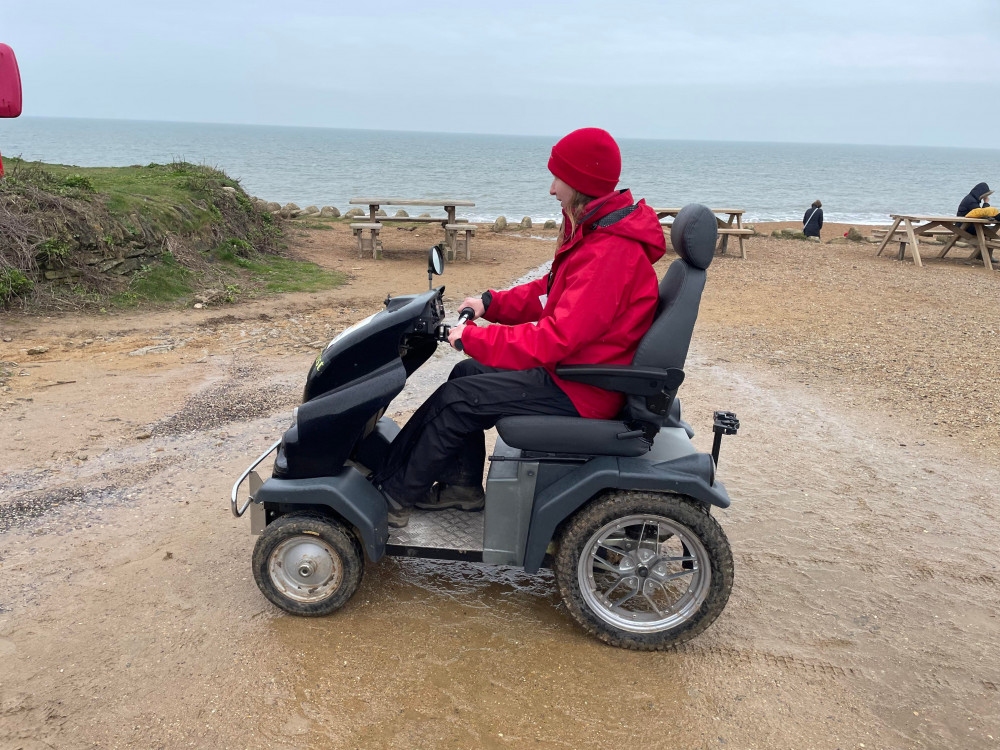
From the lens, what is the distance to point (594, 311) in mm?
2770

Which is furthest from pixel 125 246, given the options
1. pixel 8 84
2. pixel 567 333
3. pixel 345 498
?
pixel 567 333

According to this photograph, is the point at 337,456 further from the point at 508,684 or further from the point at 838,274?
the point at 838,274

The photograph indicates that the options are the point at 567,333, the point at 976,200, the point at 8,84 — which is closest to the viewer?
the point at 567,333

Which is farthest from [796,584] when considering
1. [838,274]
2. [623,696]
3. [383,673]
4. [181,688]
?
[838,274]

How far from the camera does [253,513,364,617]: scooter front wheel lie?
3045 mm

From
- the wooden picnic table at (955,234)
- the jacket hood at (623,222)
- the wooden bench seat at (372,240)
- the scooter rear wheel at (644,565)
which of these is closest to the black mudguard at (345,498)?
the scooter rear wheel at (644,565)

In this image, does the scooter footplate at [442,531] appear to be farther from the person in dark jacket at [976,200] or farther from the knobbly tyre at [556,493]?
the person in dark jacket at [976,200]

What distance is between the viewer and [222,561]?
3553 mm

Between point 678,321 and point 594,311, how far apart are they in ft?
1.11

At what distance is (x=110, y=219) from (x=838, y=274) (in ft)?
35.0

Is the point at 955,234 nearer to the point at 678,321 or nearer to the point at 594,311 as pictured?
the point at 678,321

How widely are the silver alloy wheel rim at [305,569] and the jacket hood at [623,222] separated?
1554mm

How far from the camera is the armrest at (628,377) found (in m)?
2.84

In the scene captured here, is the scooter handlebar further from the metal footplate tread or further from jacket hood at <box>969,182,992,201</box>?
jacket hood at <box>969,182,992,201</box>
